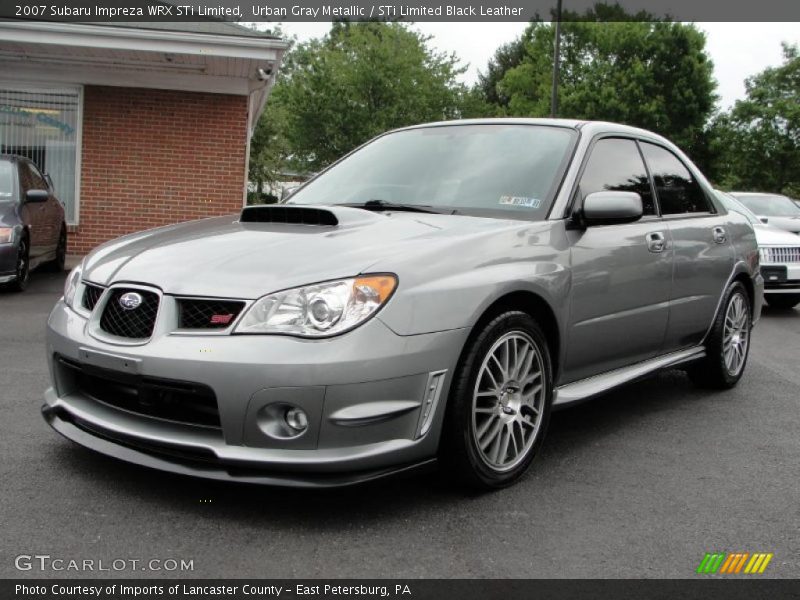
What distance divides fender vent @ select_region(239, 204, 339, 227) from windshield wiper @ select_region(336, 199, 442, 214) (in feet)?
1.45

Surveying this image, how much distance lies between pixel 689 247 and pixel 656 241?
452 millimetres

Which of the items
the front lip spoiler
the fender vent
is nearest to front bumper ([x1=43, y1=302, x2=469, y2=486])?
the front lip spoiler

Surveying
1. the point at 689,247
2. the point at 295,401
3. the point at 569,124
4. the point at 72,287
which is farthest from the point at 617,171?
the point at 72,287

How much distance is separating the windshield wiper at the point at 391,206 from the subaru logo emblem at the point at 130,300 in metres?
1.30

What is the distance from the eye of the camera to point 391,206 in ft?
13.5

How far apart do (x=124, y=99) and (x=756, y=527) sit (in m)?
11.5

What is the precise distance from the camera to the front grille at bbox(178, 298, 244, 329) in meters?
3.04

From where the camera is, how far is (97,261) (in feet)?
12.1

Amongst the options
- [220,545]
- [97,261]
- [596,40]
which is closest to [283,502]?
[220,545]

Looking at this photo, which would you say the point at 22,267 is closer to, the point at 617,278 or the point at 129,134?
the point at 129,134

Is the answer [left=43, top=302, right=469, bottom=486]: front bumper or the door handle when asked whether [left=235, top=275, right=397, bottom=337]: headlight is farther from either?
the door handle

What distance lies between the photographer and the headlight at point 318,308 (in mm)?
2996
